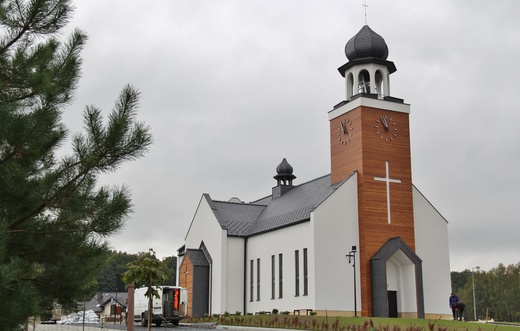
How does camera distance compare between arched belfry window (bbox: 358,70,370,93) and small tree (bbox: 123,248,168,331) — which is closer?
small tree (bbox: 123,248,168,331)

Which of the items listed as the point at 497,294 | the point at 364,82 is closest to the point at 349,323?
the point at 364,82

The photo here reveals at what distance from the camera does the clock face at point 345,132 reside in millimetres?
38562

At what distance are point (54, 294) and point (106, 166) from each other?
230 cm

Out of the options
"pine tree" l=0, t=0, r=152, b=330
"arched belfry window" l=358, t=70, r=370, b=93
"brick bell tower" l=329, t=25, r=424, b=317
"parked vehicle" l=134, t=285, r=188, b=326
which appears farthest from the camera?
"arched belfry window" l=358, t=70, r=370, b=93

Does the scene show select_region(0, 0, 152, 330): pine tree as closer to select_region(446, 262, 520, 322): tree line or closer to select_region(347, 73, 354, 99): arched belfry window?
select_region(347, 73, 354, 99): arched belfry window

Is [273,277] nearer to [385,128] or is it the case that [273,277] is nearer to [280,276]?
[280,276]

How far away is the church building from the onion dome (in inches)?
248

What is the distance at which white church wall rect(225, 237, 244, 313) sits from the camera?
142 ft

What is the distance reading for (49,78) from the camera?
9469 mm

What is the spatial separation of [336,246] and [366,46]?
40.3 feet

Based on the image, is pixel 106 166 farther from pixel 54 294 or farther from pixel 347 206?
pixel 347 206

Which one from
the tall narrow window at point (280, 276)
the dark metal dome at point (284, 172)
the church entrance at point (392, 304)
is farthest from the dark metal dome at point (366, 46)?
the church entrance at point (392, 304)

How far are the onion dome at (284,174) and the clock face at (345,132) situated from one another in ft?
32.7

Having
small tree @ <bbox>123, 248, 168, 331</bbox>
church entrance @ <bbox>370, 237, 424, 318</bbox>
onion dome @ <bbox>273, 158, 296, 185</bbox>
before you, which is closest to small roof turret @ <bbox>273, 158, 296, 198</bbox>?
onion dome @ <bbox>273, 158, 296, 185</bbox>
